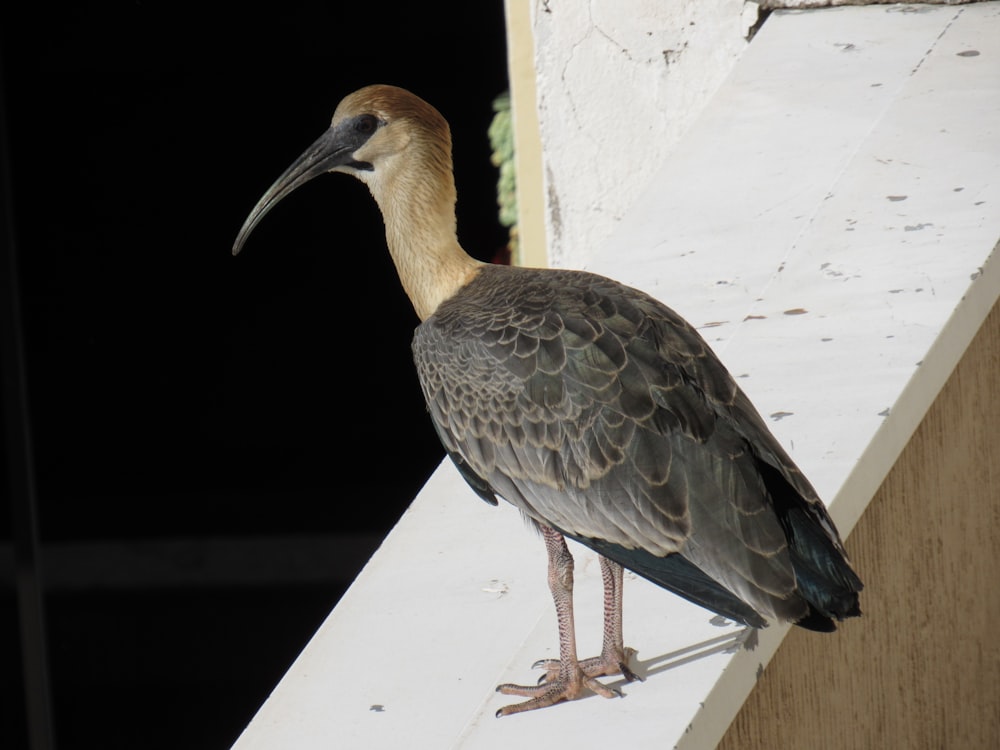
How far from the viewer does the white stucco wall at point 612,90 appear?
356cm

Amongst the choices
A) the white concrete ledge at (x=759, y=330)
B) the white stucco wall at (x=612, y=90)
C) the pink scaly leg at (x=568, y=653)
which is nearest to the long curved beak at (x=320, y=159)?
the white concrete ledge at (x=759, y=330)

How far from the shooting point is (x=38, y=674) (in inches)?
166

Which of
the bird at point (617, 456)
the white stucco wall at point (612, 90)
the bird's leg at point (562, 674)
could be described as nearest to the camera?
the bird at point (617, 456)

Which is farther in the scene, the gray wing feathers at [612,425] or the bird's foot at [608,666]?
the bird's foot at [608,666]

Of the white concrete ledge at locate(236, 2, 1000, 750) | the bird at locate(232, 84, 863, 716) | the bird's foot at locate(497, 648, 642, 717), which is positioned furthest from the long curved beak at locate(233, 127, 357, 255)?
the bird's foot at locate(497, 648, 642, 717)

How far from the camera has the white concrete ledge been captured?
2088 mm

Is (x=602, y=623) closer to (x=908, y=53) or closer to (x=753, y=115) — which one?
(x=753, y=115)

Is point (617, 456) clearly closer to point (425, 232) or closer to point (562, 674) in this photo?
point (562, 674)

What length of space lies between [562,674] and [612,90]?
1.98 m

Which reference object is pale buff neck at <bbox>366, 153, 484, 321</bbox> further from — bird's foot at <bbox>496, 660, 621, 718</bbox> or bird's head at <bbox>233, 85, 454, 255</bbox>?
bird's foot at <bbox>496, 660, 621, 718</bbox>

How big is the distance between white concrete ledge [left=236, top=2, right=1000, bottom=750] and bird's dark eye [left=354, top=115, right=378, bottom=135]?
25.0 inches

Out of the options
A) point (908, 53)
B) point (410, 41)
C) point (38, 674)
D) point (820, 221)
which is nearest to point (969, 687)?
point (820, 221)

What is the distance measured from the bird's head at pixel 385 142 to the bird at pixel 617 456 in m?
0.22

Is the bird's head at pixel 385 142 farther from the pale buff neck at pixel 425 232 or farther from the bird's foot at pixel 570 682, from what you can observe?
the bird's foot at pixel 570 682
